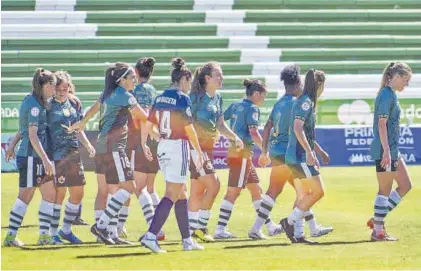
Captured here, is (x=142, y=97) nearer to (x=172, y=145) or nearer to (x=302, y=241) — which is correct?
(x=172, y=145)

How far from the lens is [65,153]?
12.3 metres

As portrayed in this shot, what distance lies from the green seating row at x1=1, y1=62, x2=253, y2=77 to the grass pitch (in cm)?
1537

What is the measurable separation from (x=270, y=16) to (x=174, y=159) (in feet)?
79.7

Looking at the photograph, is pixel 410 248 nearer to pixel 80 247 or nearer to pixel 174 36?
pixel 80 247

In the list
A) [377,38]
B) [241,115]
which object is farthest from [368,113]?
[241,115]

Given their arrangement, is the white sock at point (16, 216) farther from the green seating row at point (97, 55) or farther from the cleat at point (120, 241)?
the green seating row at point (97, 55)

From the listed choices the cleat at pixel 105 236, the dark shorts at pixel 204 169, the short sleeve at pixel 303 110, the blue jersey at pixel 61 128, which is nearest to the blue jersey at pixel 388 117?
the short sleeve at pixel 303 110

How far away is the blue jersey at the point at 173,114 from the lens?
10727 mm

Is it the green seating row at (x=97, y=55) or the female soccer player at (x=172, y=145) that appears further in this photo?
the green seating row at (x=97, y=55)

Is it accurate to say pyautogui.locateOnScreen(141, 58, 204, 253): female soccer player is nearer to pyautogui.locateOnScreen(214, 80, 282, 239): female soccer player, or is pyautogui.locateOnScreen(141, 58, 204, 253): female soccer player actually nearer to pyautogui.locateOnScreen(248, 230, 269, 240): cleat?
pyautogui.locateOnScreen(248, 230, 269, 240): cleat

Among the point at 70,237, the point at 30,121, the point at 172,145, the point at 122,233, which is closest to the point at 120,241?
the point at 70,237

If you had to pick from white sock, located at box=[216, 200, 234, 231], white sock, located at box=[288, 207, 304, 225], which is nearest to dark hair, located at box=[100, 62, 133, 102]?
white sock, located at box=[216, 200, 234, 231]

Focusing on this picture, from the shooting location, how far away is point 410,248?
→ 37.5 ft

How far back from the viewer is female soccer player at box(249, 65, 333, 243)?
1241cm
